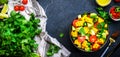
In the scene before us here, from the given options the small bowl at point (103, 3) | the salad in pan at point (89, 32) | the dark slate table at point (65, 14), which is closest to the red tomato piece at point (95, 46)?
the salad in pan at point (89, 32)

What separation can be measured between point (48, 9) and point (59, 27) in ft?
0.71

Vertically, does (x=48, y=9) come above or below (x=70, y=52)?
above

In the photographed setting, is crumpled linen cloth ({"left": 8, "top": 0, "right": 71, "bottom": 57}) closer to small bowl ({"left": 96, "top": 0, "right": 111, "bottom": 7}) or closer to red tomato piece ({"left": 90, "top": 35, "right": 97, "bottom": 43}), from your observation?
red tomato piece ({"left": 90, "top": 35, "right": 97, "bottom": 43})

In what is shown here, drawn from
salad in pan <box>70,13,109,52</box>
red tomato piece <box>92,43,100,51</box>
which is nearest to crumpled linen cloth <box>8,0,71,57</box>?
salad in pan <box>70,13,109,52</box>

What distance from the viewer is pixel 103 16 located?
10.7ft

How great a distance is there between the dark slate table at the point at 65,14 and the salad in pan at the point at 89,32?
0.16m

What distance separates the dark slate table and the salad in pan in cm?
16

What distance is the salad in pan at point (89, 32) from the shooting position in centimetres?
308

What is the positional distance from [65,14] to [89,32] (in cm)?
Result: 36

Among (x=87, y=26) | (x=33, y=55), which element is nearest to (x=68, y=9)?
(x=87, y=26)

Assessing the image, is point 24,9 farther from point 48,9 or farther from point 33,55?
point 33,55

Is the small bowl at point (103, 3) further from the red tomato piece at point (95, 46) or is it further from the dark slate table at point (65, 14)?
the red tomato piece at point (95, 46)

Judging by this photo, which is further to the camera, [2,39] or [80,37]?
[80,37]

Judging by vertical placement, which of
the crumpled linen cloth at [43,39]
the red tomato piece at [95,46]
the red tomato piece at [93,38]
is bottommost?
the red tomato piece at [95,46]
